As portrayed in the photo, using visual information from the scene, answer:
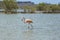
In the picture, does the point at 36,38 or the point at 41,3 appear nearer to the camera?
the point at 36,38

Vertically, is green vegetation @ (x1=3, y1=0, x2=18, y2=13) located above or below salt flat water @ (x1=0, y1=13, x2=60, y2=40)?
below

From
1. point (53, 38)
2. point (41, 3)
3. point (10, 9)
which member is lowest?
point (41, 3)

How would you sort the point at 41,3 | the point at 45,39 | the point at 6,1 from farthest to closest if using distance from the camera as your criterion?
1. the point at 41,3
2. the point at 6,1
3. the point at 45,39

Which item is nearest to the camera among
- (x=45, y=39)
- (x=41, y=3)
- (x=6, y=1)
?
(x=45, y=39)

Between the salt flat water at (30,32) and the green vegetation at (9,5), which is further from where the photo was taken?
the green vegetation at (9,5)

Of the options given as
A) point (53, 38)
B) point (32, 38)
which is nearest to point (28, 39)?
point (32, 38)

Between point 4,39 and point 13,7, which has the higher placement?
point 4,39

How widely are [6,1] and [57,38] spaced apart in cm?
6394

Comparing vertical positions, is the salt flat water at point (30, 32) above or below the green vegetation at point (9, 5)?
above

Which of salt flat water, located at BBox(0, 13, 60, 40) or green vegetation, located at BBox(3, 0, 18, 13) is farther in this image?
green vegetation, located at BBox(3, 0, 18, 13)

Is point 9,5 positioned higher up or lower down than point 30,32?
lower down

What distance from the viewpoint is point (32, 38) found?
1378cm

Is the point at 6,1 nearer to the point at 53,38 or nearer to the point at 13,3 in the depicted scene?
the point at 13,3

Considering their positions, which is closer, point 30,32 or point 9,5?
point 30,32
